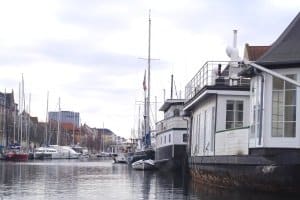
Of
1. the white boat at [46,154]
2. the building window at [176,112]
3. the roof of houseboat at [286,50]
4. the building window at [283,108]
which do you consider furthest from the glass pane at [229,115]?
the white boat at [46,154]

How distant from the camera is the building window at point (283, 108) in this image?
2578 centimetres

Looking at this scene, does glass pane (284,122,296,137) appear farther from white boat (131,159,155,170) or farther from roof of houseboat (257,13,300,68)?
white boat (131,159,155,170)

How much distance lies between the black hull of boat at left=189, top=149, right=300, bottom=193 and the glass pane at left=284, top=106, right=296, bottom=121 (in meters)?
1.32

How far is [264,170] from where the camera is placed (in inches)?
1007

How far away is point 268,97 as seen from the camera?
2648 cm

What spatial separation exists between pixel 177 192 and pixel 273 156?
25.1 feet

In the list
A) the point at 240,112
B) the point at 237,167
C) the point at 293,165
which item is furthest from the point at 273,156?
the point at 240,112

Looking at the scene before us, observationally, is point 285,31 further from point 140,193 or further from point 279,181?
point 140,193

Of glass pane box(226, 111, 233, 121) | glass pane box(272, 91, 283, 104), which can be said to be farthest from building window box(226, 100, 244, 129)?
glass pane box(272, 91, 283, 104)

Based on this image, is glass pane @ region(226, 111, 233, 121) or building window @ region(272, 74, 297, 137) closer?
building window @ region(272, 74, 297, 137)

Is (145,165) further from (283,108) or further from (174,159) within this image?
(283,108)

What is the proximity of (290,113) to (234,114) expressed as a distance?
9.05 meters

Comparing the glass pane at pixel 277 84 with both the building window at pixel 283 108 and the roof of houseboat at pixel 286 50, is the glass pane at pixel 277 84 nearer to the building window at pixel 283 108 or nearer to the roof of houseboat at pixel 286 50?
the building window at pixel 283 108

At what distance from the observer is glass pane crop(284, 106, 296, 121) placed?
84.3ft
